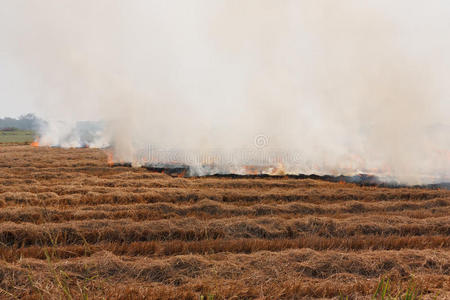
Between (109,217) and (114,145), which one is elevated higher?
(114,145)

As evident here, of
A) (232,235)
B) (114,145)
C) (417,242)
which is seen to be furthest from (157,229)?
(114,145)

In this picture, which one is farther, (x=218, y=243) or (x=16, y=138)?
(x=16, y=138)

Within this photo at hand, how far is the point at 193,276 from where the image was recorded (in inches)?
154

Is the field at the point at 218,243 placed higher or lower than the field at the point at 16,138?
lower

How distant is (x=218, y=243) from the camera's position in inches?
203

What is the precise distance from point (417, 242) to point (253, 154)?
1058 cm

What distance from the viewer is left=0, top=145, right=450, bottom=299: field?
11.6 feet

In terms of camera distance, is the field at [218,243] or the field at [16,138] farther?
the field at [16,138]

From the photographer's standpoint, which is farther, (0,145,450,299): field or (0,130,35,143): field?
(0,130,35,143): field

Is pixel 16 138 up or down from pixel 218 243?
up

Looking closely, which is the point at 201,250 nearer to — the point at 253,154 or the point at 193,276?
the point at 193,276

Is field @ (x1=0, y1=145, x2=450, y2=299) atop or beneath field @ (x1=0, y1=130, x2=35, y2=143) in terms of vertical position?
beneath

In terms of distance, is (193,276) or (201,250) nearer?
(193,276)

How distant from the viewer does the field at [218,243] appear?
3.53 metres
